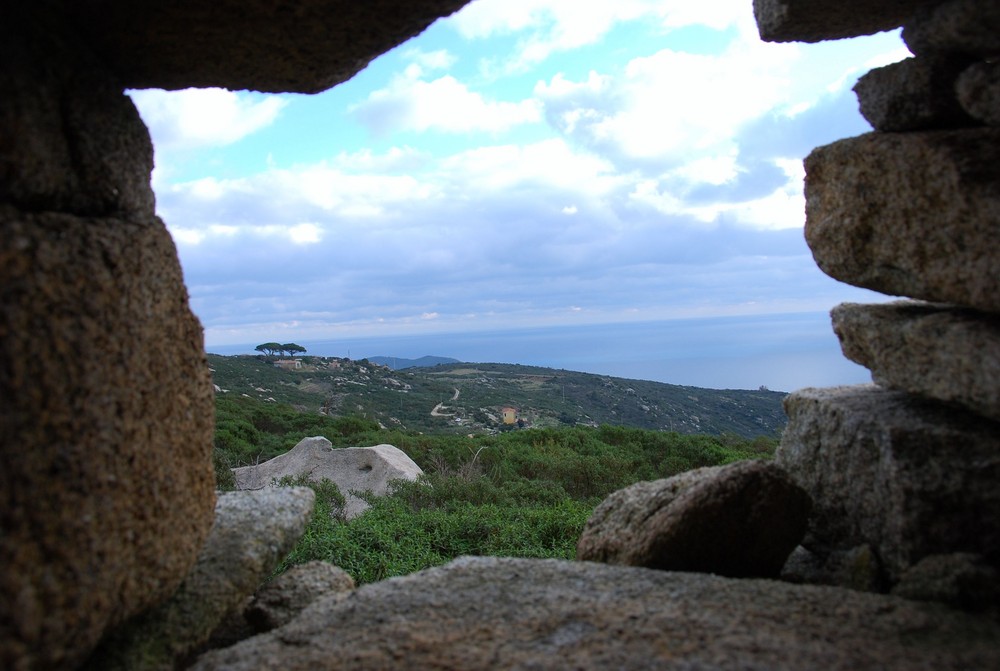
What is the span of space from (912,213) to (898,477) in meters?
1.33

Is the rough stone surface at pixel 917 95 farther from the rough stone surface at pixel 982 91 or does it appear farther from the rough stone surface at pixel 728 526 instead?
the rough stone surface at pixel 728 526

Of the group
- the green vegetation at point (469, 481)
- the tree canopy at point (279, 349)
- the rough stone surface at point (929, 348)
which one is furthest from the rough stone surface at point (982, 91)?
the tree canopy at point (279, 349)

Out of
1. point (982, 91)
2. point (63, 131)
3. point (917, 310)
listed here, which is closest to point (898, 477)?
point (917, 310)

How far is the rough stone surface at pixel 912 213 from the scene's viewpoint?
10.3 feet

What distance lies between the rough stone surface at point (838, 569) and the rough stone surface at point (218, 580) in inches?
115

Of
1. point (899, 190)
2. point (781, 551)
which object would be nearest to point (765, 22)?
point (899, 190)

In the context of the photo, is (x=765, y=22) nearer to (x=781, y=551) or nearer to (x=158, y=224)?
(x=781, y=551)

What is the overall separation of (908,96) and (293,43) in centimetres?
313

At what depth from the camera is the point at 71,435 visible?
242 cm

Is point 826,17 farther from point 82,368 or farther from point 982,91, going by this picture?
point 82,368

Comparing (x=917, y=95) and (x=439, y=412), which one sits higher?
(x=917, y=95)

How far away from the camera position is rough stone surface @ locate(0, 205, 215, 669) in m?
2.23

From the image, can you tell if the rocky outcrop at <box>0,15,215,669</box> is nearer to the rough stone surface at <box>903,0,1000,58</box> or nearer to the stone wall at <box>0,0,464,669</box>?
the stone wall at <box>0,0,464,669</box>

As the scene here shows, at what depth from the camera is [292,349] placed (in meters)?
42.8
